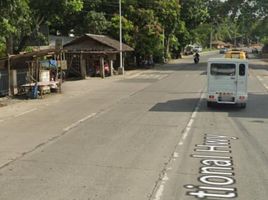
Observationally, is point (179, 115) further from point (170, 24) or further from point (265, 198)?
point (170, 24)

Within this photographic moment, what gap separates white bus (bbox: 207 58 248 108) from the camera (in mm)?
22484

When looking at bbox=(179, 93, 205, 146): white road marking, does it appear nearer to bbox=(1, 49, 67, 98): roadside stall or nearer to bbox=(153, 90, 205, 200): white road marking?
bbox=(153, 90, 205, 200): white road marking

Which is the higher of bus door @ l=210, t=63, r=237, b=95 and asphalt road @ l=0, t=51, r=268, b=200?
bus door @ l=210, t=63, r=237, b=95

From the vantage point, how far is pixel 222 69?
22.9 m

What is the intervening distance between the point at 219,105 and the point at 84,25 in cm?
3471

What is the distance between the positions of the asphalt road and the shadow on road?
5cm

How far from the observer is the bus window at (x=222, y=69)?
22703 mm

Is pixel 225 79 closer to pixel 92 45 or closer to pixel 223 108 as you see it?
pixel 223 108

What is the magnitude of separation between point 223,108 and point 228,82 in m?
1.16

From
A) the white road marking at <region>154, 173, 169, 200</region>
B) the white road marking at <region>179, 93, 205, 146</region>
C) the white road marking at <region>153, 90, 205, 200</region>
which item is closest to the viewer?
the white road marking at <region>154, 173, 169, 200</region>

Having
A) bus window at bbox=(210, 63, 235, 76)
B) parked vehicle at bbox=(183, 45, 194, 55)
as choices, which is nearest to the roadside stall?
bus window at bbox=(210, 63, 235, 76)

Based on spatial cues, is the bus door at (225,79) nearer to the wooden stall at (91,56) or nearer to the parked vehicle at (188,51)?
the wooden stall at (91,56)

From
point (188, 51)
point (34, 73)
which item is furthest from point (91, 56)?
point (188, 51)

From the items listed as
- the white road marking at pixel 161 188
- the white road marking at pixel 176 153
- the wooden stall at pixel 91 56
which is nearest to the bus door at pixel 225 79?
the white road marking at pixel 176 153
